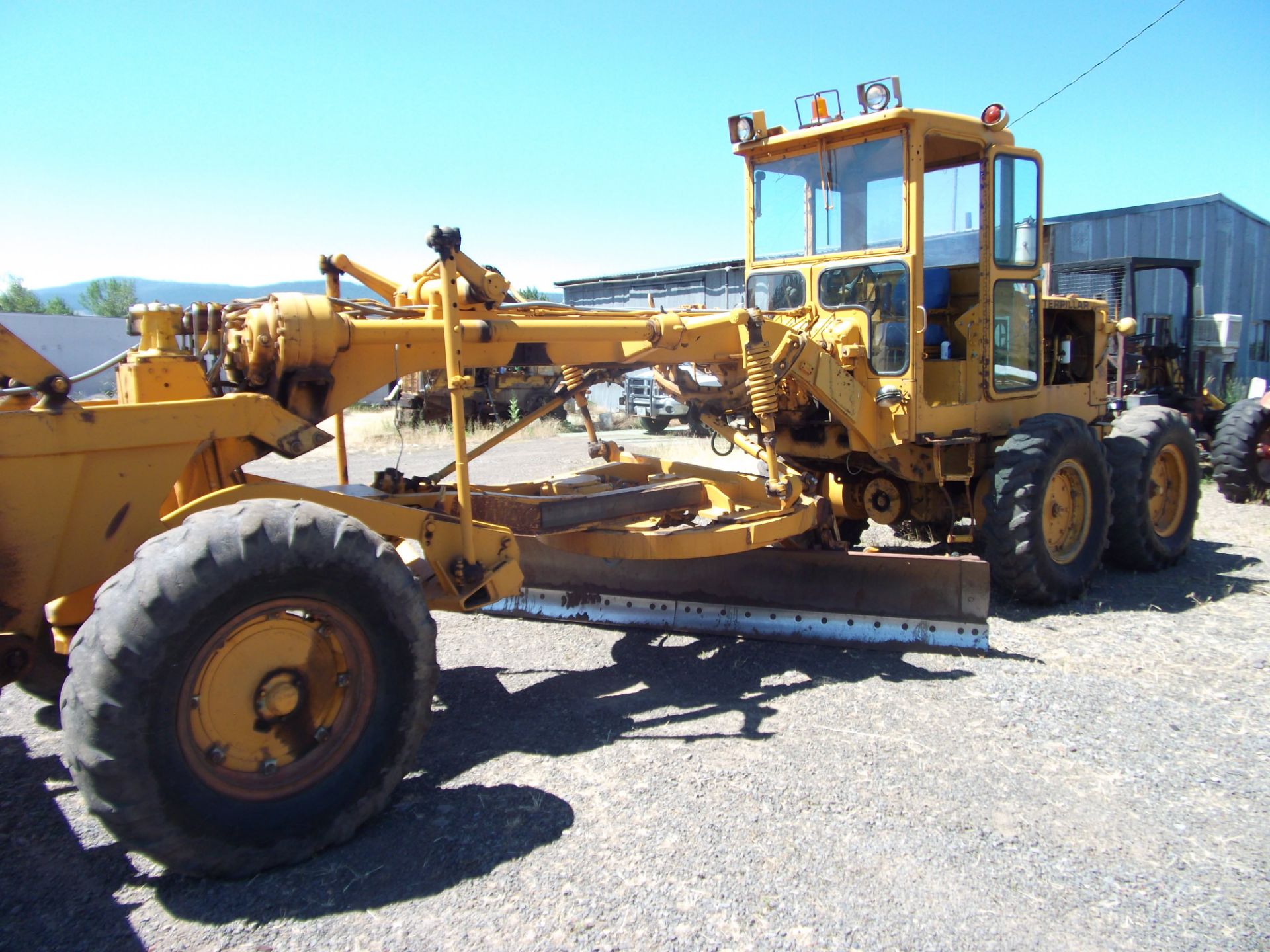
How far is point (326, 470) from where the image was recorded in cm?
1445

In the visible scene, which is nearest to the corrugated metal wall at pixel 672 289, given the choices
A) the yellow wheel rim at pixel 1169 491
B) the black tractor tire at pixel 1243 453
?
the black tractor tire at pixel 1243 453

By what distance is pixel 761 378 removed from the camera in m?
5.07

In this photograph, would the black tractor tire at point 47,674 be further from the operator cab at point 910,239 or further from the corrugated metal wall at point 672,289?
the corrugated metal wall at point 672,289

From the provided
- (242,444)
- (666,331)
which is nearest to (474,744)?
(242,444)

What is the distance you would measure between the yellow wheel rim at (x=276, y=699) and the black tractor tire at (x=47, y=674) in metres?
1.25

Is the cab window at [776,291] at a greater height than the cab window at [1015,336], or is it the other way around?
the cab window at [776,291]

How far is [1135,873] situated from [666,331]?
316 centimetres

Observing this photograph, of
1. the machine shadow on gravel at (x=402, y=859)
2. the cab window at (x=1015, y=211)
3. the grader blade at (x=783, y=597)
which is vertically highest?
the cab window at (x=1015, y=211)

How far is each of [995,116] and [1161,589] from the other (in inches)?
137

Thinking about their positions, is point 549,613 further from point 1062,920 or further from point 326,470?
point 326,470

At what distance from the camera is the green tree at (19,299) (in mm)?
54781

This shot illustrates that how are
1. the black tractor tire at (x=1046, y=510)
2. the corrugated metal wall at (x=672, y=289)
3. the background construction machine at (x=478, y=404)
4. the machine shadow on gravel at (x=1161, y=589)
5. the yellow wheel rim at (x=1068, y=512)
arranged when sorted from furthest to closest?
the corrugated metal wall at (x=672, y=289)
the background construction machine at (x=478, y=404)
the yellow wheel rim at (x=1068, y=512)
the machine shadow on gravel at (x=1161, y=589)
the black tractor tire at (x=1046, y=510)

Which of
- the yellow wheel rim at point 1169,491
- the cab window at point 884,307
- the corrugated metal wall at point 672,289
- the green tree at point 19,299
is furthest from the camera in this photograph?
the green tree at point 19,299

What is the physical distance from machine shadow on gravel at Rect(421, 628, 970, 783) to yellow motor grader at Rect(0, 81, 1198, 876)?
0.18 m
